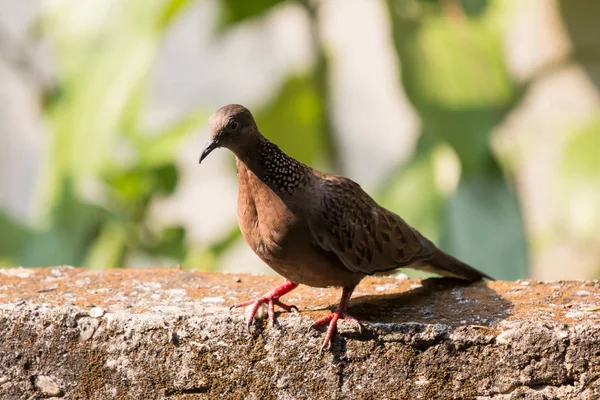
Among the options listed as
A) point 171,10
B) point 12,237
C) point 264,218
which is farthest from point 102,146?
point 264,218

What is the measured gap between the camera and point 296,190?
281 centimetres

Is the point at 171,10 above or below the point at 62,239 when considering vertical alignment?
above

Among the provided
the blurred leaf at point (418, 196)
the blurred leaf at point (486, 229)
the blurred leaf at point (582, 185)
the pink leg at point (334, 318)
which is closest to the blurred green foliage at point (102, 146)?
the blurred leaf at point (418, 196)

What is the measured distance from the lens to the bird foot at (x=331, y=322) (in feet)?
8.57

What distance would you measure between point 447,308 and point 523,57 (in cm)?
425

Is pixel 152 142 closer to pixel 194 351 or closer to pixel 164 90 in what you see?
pixel 164 90

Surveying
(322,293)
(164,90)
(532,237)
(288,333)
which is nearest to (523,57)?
(532,237)

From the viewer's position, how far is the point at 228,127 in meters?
2.67

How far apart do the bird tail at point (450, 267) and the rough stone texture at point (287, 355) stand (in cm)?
42

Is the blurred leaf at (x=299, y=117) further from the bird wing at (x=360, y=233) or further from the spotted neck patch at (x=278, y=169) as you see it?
the spotted neck patch at (x=278, y=169)

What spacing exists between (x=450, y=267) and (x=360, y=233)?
1.57ft

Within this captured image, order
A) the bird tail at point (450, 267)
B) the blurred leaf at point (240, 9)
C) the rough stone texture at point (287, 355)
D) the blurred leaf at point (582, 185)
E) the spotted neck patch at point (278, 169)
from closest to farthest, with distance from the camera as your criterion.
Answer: the rough stone texture at point (287, 355), the spotted neck patch at point (278, 169), the bird tail at point (450, 267), the blurred leaf at point (582, 185), the blurred leaf at point (240, 9)

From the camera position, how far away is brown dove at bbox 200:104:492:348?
272 centimetres

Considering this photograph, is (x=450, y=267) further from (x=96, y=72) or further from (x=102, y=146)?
(x=96, y=72)
